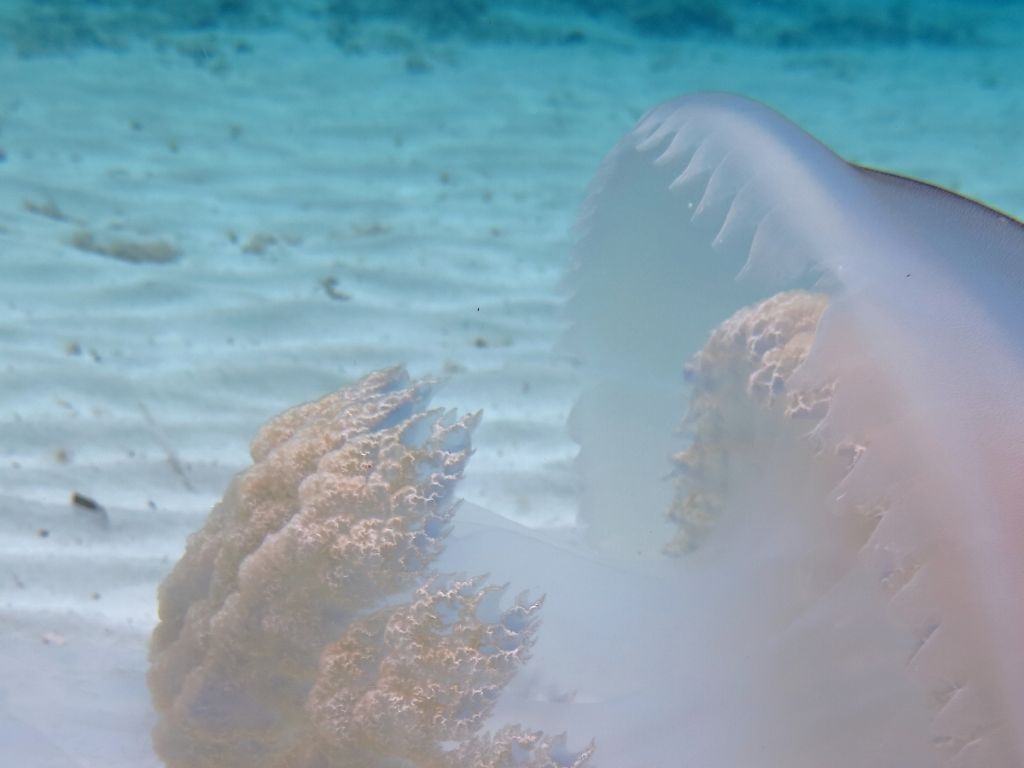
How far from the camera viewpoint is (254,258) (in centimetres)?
444

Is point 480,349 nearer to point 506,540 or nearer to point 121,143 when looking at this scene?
point 506,540

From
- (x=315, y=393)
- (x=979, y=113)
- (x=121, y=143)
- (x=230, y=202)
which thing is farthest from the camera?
(x=979, y=113)

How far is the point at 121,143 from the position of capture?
5.88 m

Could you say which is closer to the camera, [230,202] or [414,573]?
[414,573]

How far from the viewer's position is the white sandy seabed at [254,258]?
7.43 feet

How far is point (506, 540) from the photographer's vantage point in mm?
1585

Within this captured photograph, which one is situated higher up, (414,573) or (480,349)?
(414,573)

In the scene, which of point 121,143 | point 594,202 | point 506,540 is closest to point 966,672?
point 506,540

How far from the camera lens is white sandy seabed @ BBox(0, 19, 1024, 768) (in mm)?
2266

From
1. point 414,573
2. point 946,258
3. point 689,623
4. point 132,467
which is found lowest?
point 132,467

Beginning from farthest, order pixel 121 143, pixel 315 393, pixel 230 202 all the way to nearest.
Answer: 1. pixel 121 143
2. pixel 230 202
3. pixel 315 393

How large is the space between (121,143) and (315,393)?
3.54 metres

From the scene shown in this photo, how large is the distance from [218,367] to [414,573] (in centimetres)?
227

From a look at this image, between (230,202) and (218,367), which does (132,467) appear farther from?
(230,202)
